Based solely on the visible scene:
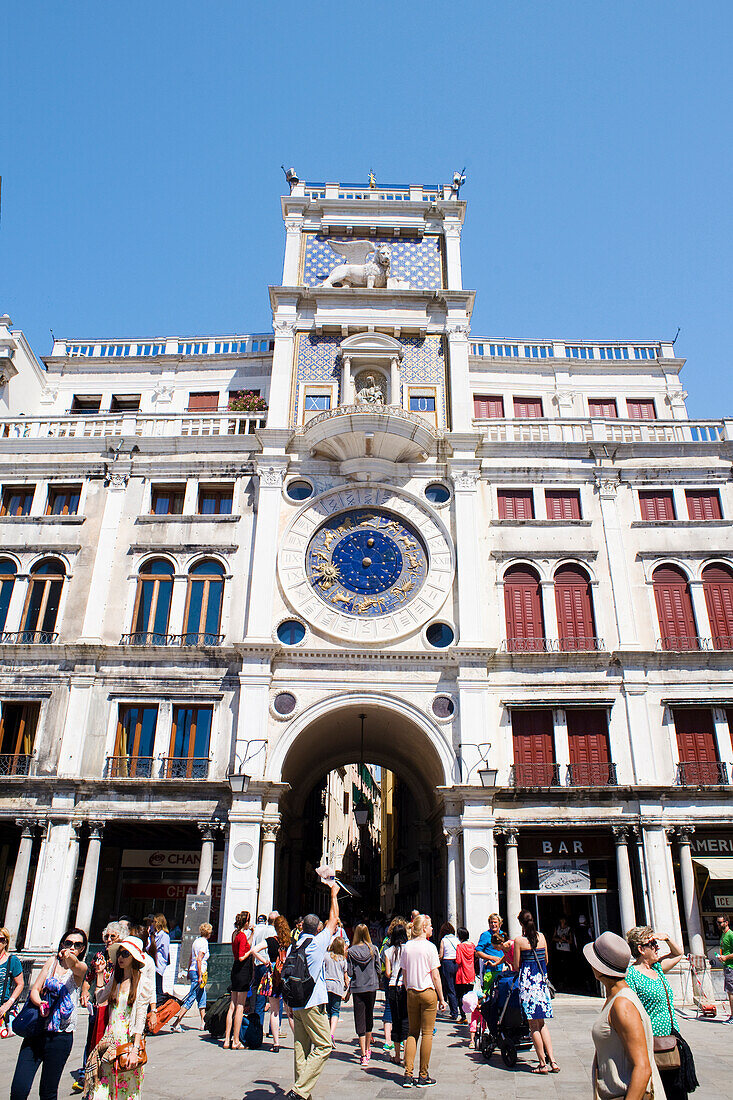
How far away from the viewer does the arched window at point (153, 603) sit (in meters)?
26.4

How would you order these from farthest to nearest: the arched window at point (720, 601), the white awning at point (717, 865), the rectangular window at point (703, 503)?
1. the rectangular window at point (703, 503)
2. the arched window at point (720, 601)
3. the white awning at point (717, 865)

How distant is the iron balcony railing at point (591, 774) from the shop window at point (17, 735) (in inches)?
649

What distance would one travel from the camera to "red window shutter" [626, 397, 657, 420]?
33.7 metres

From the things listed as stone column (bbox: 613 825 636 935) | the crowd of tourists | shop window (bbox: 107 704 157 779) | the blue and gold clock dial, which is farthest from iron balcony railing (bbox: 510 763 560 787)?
shop window (bbox: 107 704 157 779)

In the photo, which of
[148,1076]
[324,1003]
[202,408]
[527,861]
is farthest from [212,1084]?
[202,408]

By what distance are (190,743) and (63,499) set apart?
10.3 m

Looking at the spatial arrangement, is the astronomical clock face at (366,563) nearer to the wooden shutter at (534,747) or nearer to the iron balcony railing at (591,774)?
the wooden shutter at (534,747)

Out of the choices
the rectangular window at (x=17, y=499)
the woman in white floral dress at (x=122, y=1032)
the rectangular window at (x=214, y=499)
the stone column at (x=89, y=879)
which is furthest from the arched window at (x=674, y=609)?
the rectangular window at (x=17, y=499)

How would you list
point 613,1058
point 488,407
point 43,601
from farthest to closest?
1. point 488,407
2. point 43,601
3. point 613,1058

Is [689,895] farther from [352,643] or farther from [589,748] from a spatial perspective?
[352,643]

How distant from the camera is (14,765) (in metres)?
24.7

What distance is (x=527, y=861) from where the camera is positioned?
81.0 feet

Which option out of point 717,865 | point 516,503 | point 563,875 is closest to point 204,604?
point 516,503

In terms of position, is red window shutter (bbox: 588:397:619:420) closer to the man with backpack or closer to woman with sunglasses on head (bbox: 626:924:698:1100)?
the man with backpack
